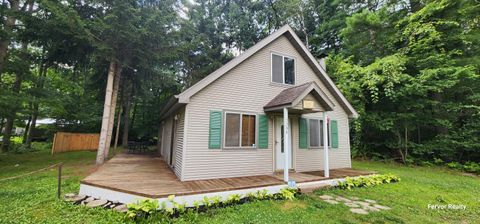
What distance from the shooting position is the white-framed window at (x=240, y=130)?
6.66 metres

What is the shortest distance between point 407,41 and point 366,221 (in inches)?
486

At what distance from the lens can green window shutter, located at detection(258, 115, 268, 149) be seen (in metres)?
7.13

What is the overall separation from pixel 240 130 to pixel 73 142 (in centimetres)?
1502

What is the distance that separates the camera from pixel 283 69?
8.09 m

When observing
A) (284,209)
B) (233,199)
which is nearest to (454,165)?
(284,209)

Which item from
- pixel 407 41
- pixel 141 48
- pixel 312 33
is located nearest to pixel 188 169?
pixel 141 48

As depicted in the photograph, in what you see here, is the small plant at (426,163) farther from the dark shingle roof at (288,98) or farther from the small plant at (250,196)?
the small plant at (250,196)

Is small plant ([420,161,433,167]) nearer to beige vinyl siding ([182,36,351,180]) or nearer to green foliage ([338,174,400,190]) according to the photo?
green foliage ([338,174,400,190])

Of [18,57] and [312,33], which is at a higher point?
[312,33]

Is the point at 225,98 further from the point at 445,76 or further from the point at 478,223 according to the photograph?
the point at 445,76

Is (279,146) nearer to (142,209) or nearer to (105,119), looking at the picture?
(142,209)

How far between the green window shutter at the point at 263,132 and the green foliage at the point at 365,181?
2.63 m

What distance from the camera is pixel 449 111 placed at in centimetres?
1102

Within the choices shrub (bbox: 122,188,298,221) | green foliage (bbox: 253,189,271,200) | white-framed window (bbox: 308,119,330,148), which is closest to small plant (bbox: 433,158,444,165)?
white-framed window (bbox: 308,119,330,148)
